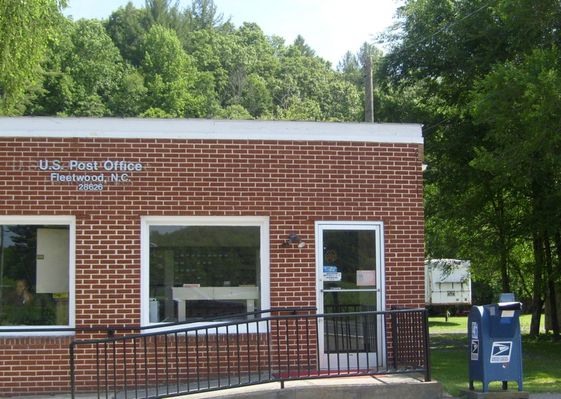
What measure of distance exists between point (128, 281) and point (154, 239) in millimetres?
703

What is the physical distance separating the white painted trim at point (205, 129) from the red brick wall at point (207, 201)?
0.10 m

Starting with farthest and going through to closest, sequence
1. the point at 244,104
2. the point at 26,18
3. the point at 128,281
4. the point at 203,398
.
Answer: the point at 244,104, the point at 26,18, the point at 128,281, the point at 203,398

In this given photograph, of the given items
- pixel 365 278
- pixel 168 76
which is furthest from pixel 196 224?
pixel 168 76

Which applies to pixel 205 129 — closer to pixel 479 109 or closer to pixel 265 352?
pixel 265 352

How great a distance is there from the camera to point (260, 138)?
Answer: 441 inches

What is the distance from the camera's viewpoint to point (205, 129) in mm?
11078

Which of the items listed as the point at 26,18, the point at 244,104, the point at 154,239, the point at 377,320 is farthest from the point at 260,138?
the point at 244,104

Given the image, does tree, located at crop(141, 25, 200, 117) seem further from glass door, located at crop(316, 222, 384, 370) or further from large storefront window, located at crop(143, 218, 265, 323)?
glass door, located at crop(316, 222, 384, 370)

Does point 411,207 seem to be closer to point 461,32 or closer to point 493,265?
point 461,32

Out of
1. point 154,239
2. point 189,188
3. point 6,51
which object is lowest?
point 154,239

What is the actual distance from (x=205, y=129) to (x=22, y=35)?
310 inches

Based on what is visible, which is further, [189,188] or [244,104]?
[244,104]

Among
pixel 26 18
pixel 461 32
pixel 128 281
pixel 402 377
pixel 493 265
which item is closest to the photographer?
pixel 402 377

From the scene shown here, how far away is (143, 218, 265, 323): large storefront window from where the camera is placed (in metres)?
11.1
